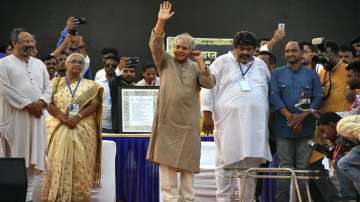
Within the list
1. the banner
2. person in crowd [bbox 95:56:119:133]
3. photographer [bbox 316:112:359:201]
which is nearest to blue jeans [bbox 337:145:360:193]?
photographer [bbox 316:112:359:201]

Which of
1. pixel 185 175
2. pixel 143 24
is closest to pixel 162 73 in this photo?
pixel 185 175

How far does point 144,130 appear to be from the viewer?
827 cm

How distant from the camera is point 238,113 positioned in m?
6.84

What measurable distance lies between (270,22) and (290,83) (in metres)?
4.97

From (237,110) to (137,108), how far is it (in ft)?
5.93

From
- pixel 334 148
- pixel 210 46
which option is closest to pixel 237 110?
pixel 334 148

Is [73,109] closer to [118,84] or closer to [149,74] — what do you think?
[118,84]

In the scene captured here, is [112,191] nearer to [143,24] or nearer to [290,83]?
[290,83]

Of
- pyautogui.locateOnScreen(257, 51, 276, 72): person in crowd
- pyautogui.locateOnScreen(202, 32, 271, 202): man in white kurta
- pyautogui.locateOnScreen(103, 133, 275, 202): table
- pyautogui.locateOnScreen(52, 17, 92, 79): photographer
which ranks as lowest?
pyautogui.locateOnScreen(103, 133, 275, 202): table

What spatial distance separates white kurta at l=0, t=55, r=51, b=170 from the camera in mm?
7001

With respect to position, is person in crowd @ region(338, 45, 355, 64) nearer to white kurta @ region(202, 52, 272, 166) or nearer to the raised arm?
white kurta @ region(202, 52, 272, 166)

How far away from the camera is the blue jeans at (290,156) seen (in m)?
6.83

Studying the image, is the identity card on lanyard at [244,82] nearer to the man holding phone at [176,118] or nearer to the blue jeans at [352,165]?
the man holding phone at [176,118]

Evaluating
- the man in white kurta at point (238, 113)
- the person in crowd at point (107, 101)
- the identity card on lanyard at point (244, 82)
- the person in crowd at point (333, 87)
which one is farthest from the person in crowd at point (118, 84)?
the person in crowd at point (333, 87)
